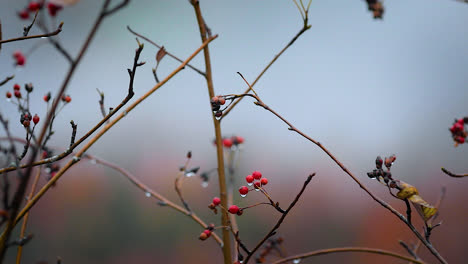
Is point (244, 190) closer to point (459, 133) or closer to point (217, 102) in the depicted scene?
point (217, 102)

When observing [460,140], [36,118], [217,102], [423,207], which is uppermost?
[36,118]

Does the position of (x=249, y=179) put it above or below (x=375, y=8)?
Result: below

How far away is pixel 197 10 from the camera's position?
78 centimetres

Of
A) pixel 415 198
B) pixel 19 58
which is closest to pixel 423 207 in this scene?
pixel 415 198

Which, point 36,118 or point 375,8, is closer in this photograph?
point 375,8

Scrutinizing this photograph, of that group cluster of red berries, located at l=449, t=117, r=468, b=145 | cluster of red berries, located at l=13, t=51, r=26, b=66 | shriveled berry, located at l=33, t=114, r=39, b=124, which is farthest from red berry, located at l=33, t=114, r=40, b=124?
cluster of red berries, located at l=449, t=117, r=468, b=145

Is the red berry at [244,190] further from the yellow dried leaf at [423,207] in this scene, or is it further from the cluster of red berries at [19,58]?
the cluster of red berries at [19,58]

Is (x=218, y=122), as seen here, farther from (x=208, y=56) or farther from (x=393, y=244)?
(x=393, y=244)

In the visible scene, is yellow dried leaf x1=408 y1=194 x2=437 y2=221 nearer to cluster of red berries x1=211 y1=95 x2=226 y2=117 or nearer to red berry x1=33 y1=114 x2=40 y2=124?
cluster of red berries x1=211 y1=95 x2=226 y2=117

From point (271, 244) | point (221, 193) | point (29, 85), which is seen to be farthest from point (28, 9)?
point (271, 244)

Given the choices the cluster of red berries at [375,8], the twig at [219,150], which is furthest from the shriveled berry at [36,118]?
the cluster of red berries at [375,8]

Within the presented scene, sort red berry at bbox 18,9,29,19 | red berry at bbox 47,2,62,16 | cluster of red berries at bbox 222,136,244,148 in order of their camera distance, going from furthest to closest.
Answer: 1. cluster of red berries at bbox 222,136,244,148
2. red berry at bbox 18,9,29,19
3. red berry at bbox 47,2,62,16

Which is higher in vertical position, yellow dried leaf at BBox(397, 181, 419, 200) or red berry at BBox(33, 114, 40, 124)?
red berry at BBox(33, 114, 40, 124)

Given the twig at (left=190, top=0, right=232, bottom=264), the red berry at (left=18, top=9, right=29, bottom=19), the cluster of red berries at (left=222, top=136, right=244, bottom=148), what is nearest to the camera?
the red berry at (left=18, top=9, right=29, bottom=19)
